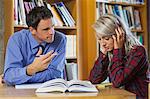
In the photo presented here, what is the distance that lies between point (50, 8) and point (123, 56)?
1417 millimetres

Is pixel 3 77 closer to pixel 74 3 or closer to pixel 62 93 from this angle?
pixel 62 93

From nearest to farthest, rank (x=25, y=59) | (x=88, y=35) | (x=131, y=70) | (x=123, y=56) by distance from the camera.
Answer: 1. (x=131, y=70)
2. (x=123, y=56)
3. (x=25, y=59)
4. (x=88, y=35)

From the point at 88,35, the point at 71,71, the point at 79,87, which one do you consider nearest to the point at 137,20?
the point at 88,35

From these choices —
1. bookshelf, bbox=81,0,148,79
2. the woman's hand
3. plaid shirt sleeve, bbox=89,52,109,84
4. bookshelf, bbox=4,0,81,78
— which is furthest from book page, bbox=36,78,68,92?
bookshelf, bbox=81,0,148,79

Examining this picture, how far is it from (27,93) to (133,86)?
0.72 meters

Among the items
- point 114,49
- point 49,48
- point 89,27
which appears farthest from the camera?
point 89,27

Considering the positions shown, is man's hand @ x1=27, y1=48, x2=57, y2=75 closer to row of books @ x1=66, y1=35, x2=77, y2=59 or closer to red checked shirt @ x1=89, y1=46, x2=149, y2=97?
red checked shirt @ x1=89, y1=46, x2=149, y2=97

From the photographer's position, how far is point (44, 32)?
2.29 m

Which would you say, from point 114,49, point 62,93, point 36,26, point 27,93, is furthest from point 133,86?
point 36,26

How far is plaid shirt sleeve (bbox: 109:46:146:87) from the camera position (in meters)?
1.88

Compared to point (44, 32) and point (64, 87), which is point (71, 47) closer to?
point (44, 32)

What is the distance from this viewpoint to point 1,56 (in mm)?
3047

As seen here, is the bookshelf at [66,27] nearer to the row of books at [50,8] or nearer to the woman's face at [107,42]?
the row of books at [50,8]

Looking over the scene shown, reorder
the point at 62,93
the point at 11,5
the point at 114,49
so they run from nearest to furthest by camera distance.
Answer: the point at 62,93
the point at 114,49
the point at 11,5
